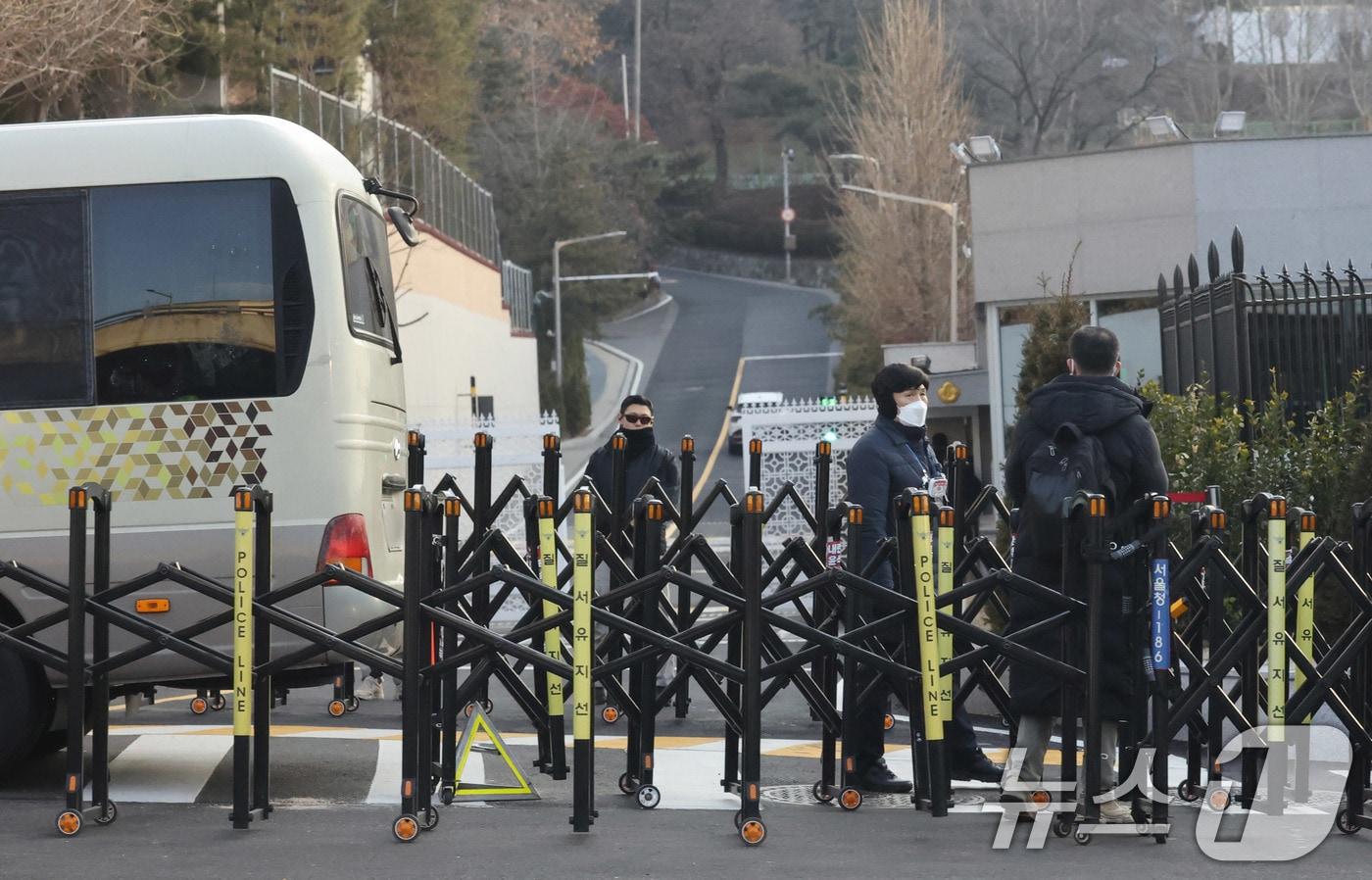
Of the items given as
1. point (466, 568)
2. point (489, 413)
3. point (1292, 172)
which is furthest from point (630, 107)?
point (466, 568)

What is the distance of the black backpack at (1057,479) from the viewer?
7125 millimetres

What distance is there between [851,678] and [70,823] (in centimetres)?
A: 328

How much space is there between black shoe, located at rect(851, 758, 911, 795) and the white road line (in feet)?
10.1

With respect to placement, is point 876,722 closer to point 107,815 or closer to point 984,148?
point 107,815

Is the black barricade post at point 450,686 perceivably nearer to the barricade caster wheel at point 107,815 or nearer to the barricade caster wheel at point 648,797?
the barricade caster wheel at point 648,797

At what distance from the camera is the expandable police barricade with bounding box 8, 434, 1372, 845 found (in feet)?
23.0

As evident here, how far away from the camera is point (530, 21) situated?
266 ft

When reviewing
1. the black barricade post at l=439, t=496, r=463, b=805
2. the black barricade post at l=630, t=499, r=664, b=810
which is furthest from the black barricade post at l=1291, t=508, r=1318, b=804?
the black barricade post at l=439, t=496, r=463, b=805

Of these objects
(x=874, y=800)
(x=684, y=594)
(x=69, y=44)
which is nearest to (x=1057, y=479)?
(x=874, y=800)

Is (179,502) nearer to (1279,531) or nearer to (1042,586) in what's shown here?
(1042,586)

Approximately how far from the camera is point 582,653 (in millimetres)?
→ 7039

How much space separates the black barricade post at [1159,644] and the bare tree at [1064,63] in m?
63.7

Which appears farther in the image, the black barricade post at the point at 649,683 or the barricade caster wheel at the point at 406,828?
the black barricade post at the point at 649,683

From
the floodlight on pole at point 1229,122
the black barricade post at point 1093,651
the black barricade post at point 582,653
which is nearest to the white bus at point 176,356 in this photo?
the black barricade post at point 582,653
